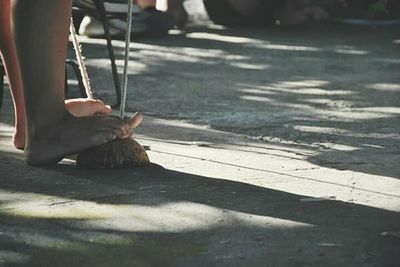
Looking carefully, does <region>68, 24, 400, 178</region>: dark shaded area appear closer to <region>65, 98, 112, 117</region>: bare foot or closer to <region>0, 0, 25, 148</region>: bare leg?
<region>65, 98, 112, 117</region>: bare foot

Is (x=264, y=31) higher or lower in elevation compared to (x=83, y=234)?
lower

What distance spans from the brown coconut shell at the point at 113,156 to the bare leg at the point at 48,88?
0.04 meters

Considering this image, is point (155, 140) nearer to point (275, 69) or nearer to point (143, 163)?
point (143, 163)

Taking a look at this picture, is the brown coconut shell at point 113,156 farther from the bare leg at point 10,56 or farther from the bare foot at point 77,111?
the bare leg at point 10,56

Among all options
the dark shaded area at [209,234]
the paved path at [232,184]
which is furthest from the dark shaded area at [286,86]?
the dark shaded area at [209,234]

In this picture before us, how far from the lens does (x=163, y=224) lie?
10.3 feet

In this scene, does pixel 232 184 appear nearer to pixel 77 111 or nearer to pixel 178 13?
pixel 77 111

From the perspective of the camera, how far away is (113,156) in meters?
3.84

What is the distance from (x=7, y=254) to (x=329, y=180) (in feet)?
4.32

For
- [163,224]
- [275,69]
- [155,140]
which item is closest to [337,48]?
[275,69]

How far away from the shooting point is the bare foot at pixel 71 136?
3801 millimetres

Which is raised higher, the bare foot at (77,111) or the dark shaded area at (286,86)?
the bare foot at (77,111)

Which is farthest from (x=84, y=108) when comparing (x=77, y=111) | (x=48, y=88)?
(x=48, y=88)

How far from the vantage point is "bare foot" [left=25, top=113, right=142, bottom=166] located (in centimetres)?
380
